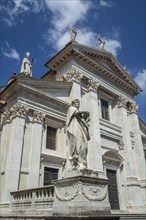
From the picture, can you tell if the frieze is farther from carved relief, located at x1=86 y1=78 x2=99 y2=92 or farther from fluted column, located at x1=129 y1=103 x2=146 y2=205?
fluted column, located at x1=129 y1=103 x2=146 y2=205

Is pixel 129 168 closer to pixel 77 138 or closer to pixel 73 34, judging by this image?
pixel 73 34

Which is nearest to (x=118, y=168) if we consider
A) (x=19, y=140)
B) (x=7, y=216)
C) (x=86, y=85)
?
(x=86, y=85)

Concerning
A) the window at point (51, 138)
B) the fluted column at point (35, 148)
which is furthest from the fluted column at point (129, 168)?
the fluted column at point (35, 148)

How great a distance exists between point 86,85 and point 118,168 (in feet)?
23.6

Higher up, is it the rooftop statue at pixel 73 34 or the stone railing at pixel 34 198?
the rooftop statue at pixel 73 34

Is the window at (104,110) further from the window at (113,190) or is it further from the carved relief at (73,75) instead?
the window at (113,190)

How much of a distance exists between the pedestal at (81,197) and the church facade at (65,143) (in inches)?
1.0

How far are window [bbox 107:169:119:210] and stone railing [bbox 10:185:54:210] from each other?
7916 mm

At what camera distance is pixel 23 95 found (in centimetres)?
1289

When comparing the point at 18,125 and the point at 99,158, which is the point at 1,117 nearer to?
the point at 18,125

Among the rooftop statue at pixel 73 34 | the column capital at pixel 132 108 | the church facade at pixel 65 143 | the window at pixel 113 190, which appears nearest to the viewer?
the church facade at pixel 65 143

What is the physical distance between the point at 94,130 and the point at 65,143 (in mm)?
2797

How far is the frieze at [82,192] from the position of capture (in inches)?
223

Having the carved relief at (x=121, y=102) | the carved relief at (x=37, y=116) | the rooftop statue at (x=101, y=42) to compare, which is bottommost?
the carved relief at (x=37, y=116)
